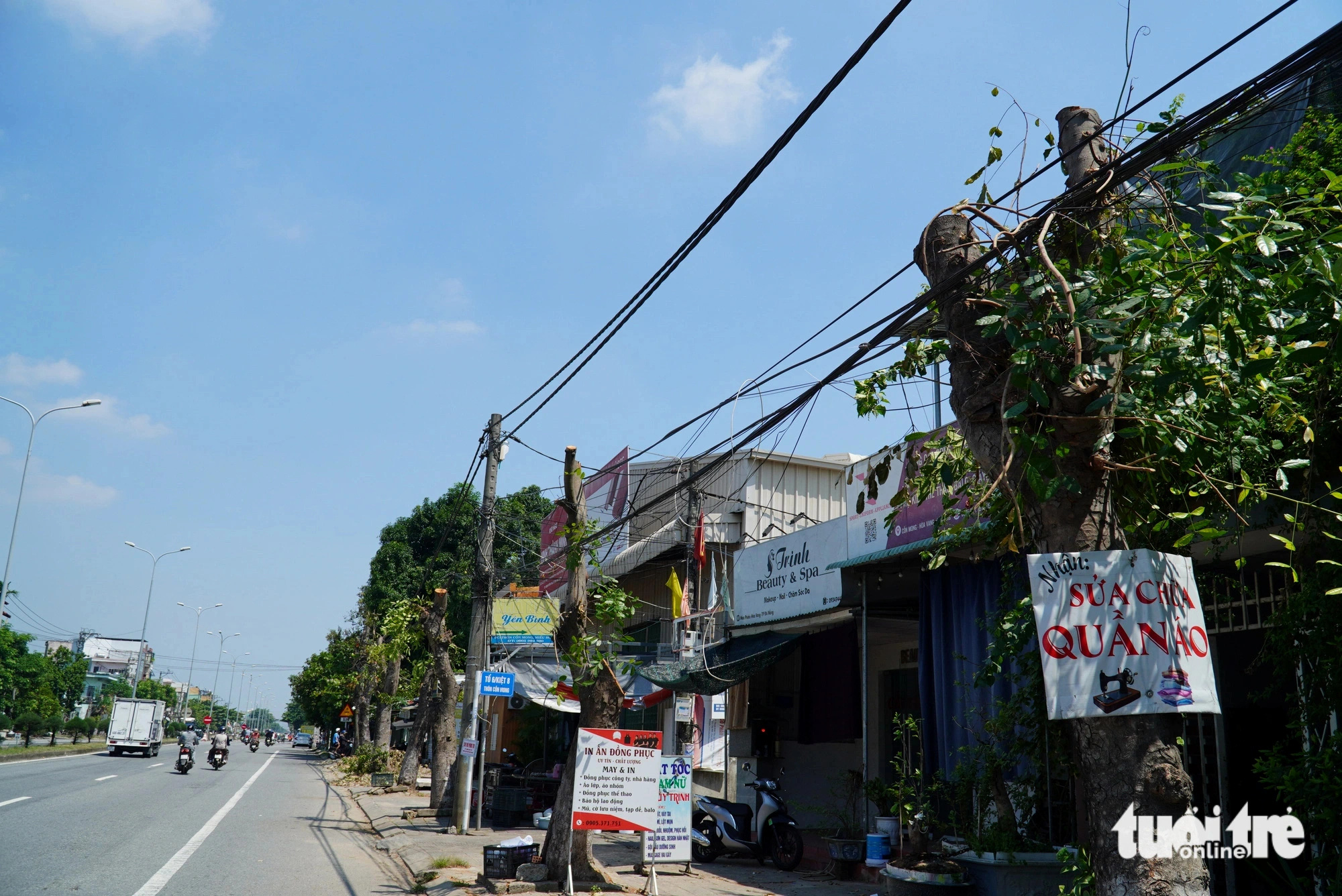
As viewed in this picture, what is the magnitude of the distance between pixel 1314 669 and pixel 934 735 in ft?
17.0

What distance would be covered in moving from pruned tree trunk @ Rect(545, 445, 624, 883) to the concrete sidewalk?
0.94 feet

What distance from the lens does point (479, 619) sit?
16.9m

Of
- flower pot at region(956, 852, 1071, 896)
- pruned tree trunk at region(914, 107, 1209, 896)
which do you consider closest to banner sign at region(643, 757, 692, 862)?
flower pot at region(956, 852, 1071, 896)

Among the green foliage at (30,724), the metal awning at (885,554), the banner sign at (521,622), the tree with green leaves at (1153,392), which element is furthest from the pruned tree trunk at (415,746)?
the green foliage at (30,724)

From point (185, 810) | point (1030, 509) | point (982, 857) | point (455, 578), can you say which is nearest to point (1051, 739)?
point (982, 857)

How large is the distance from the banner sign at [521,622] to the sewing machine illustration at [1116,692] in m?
19.5

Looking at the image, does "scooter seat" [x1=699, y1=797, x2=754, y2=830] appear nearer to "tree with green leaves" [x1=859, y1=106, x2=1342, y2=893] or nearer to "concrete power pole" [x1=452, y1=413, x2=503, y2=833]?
"concrete power pole" [x1=452, y1=413, x2=503, y2=833]

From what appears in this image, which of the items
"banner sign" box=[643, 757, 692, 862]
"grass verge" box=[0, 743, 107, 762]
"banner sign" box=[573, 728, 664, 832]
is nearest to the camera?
"banner sign" box=[573, 728, 664, 832]

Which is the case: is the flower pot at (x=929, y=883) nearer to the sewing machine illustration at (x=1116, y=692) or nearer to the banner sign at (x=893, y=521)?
the banner sign at (x=893, y=521)

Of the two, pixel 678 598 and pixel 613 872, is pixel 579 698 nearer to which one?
pixel 613 872

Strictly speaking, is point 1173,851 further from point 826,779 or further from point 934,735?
point 826,779

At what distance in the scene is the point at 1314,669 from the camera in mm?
5758

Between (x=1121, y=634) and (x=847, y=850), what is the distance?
8.13 metres

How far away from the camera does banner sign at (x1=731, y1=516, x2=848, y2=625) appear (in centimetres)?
1270
